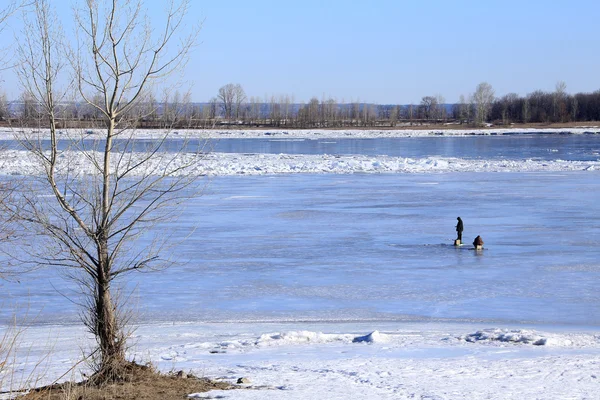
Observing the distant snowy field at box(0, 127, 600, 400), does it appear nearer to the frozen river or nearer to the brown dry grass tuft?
the frozen river

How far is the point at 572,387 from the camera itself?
24.2 feet

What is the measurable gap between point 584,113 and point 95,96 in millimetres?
115710

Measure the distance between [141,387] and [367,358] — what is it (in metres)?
2.71

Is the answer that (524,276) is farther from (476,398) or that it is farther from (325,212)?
(325,212)

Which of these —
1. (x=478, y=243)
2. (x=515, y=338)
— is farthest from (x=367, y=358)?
(x=478, y=243)

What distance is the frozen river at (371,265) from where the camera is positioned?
11.6 meters

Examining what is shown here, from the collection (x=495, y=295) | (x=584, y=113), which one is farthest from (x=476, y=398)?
(x=584, y=113)

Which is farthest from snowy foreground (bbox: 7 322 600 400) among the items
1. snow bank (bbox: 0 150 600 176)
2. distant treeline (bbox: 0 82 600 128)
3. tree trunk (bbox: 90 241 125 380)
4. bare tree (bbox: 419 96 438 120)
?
bare tree (bbox: 419 96 438 120)

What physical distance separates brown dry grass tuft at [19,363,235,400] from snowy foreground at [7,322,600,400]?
0.85 feet

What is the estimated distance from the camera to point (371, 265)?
1477 centimetres

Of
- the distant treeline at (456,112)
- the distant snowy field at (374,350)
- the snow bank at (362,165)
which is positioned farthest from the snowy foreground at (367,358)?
the distant treeline at (456,112)

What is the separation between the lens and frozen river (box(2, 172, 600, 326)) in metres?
11.6

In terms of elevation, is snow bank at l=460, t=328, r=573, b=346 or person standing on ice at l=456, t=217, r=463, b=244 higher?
person standing on ice at l=456, t=217, r=463, b=244

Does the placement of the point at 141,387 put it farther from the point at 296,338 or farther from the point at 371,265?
the point at 371,265
